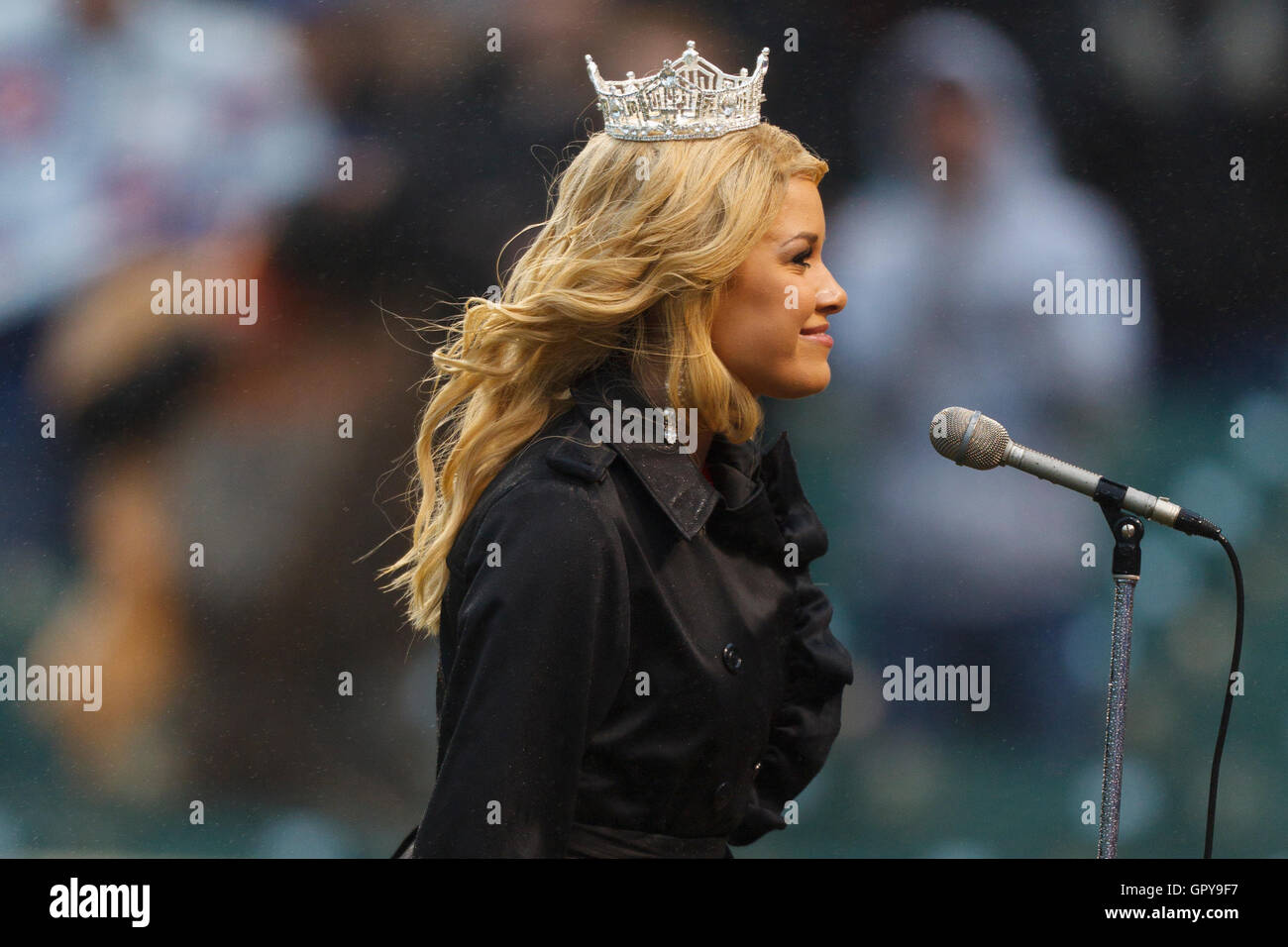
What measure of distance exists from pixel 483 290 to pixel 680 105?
1536 mm

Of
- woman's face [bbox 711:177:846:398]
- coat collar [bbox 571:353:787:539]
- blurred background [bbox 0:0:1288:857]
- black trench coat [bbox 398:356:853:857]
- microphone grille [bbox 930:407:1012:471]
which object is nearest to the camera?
black trench coat [bbox 398:356:853:857]

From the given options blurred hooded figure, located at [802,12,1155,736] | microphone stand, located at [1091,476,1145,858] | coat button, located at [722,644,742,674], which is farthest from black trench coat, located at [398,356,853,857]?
blurred hooded figure, located at [802,12,1155,736]

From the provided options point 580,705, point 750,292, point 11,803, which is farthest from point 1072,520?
point 11,803

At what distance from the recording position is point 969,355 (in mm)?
3758

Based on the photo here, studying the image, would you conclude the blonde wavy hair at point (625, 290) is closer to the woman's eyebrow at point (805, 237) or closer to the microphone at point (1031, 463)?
the woman's eyebrow at point (805, 237)

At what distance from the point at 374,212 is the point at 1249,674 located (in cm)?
260

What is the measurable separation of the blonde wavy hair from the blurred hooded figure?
153cm

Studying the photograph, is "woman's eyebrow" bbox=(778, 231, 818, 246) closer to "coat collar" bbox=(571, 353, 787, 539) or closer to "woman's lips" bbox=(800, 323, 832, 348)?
"woman's lips" bbox=(800, 323, 832, 348)

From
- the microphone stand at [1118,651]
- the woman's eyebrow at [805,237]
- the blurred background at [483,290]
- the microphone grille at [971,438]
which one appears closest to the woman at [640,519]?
the woman's eyebrow at [805,237]

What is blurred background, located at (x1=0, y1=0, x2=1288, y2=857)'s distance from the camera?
3.62 m

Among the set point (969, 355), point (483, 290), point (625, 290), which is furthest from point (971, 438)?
point (483, 290)

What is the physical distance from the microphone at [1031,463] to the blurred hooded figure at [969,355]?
1764mm

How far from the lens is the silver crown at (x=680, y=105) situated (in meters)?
2.22

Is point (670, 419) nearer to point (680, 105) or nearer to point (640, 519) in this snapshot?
point (640, 519)
